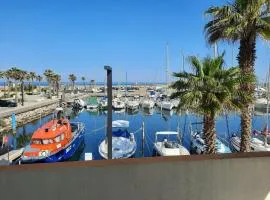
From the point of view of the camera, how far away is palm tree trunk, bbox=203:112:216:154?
27.9 ft

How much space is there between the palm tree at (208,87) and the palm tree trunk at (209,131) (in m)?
0.06

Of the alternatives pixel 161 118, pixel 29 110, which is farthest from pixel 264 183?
pixel 29 110

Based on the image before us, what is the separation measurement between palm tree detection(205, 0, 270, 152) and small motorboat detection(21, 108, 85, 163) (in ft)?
37.2

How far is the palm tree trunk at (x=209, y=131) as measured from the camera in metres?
8.50

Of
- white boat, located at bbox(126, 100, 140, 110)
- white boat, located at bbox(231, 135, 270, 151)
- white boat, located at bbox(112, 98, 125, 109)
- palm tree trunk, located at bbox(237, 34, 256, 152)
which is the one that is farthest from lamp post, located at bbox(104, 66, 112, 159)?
white boat, located at bbox(126, 100, 140, 110)

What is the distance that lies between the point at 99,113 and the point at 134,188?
40.2m

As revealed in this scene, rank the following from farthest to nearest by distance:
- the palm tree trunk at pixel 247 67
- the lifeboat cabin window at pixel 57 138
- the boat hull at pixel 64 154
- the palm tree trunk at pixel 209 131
Result: the lifeboat cabin window at pixel 57 138 → the boat hull at pixel 64 154 → the palm tree trunk at pixel 209 131 → the palm tree trunk at pixel 247 67

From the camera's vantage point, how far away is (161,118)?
121 ft

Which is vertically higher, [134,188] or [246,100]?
[246,100]

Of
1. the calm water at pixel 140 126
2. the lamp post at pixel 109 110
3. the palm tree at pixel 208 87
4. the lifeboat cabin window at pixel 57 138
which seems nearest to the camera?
the lamp post at pixel 109 110

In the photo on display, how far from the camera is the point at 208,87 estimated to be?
8.00 m

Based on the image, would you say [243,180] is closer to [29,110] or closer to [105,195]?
[105,195]

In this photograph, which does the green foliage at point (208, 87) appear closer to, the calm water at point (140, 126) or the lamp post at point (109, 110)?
the lamp post at point (109, 110)

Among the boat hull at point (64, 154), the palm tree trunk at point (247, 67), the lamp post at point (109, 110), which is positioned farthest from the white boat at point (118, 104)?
the lamp post at point (109, 110)
